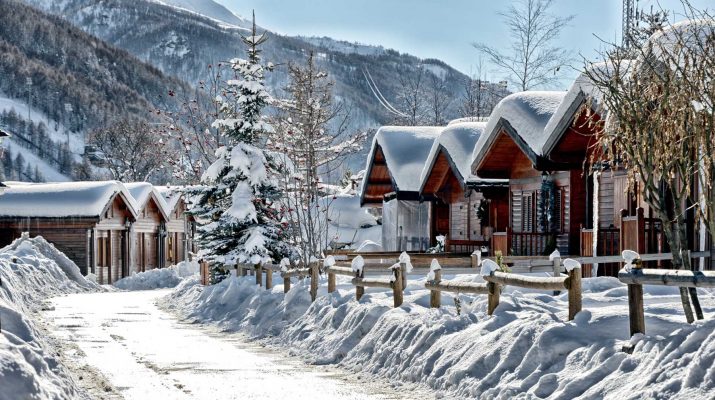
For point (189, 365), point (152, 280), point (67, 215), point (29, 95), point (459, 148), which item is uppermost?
point (29, 95)

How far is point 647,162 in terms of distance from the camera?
11445 mm

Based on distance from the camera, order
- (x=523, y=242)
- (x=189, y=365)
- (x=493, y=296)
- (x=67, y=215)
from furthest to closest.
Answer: (x=67, y=215), (x=523, y=242), (x=189, y=365), (x=493, y=296)

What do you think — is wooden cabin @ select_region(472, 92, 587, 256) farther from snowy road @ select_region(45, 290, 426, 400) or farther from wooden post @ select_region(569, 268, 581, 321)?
wooden post @ select_region(569, 268, 581, 321)

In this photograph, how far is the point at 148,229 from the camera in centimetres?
5906

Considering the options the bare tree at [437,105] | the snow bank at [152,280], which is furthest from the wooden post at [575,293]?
the bare tree at [437,105]

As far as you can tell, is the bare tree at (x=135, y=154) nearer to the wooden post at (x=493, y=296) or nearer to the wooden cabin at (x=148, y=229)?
the wooden cabin at (x=148, y=229)

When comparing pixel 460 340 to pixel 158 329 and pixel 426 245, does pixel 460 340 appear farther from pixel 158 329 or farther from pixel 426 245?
pixel 426 245

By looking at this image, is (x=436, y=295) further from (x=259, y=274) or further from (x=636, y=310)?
(x=259, y=274)

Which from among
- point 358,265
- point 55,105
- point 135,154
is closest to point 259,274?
point 358,265

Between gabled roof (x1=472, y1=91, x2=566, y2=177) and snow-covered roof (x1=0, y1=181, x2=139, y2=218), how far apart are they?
26.6m

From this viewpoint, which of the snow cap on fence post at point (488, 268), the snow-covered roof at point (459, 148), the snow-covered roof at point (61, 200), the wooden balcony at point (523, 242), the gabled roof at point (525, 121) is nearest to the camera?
the snow cap on fence post at point (488, 268)

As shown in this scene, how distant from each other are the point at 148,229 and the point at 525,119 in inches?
1435

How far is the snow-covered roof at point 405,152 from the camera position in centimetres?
3794

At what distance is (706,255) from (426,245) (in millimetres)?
22959
